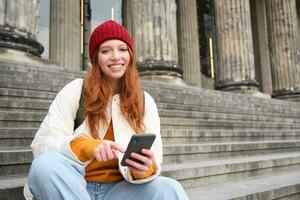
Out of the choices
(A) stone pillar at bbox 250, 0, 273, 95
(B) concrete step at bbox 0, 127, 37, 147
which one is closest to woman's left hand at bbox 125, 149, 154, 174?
(B) concrete step at bbox 0, 127, 37, 147

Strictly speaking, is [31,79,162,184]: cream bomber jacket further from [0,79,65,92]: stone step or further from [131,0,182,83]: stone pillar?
[131,0,182,83]: stone pillar

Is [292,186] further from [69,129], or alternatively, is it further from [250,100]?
[250,100]

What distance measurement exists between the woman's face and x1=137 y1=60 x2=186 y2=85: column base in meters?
6.51

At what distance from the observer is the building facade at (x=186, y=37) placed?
6.32 metres

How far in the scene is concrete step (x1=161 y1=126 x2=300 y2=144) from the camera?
455 centimetres

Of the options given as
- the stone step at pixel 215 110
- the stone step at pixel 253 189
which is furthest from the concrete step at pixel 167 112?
the stone step at pixel 253 189

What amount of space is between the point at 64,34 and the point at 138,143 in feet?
37.3

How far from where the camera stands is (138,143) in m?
1.39

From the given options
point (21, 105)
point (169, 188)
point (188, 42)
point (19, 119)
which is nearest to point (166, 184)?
point (169, 188)

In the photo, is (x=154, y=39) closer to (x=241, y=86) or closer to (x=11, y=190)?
(x=241, y=86)

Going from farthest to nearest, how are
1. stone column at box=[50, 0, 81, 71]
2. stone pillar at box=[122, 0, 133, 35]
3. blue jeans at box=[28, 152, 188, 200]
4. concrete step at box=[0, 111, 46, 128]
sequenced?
1. stone pillar at box=[122, 0, 133, 35]
2. stone column at box=[50, 0, 81, 71]
3. concrete step at box=[0, 111, 46, 128]
4. blue jeans at box=[28, 152, 188, 200]

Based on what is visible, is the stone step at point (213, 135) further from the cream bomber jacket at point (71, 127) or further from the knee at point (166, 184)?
the knee at point (166, 184)

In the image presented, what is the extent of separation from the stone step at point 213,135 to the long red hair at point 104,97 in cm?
267

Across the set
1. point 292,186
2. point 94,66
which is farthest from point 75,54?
point 94,66
